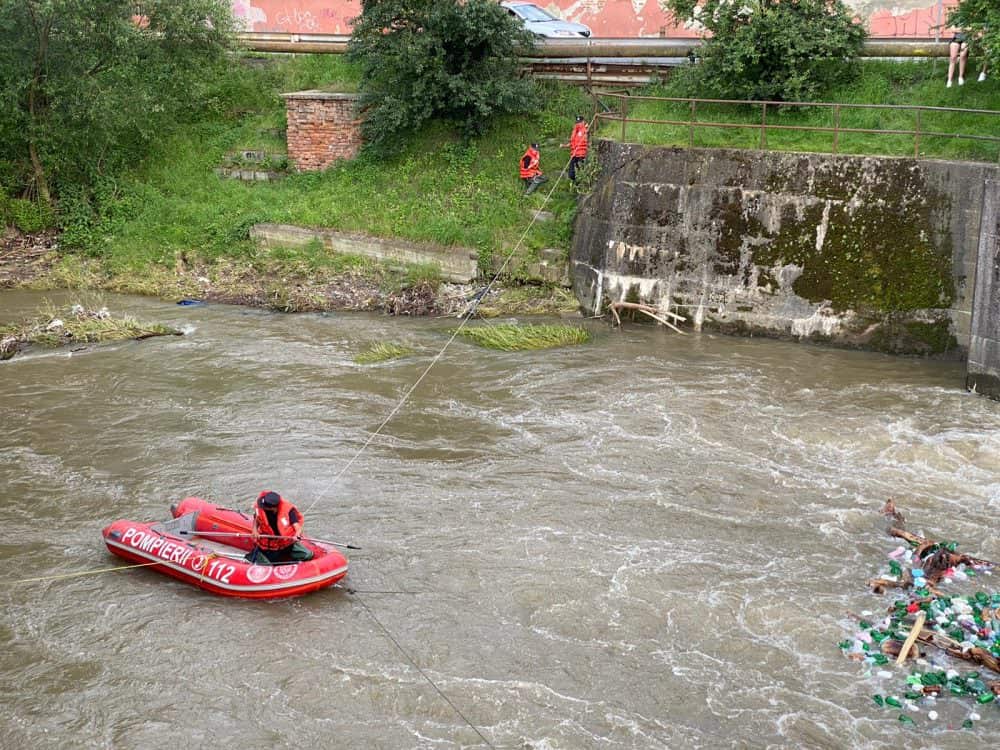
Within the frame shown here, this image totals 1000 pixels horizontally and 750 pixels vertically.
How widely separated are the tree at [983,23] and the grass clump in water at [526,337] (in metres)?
8.09

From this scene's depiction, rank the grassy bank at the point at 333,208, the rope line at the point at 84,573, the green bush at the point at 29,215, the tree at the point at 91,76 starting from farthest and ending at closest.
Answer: the green bush at the point at 29,215 < the tree at the point at 91,76 < the grassy bank at the point at 333,208 < the rope line at the point at 84,573

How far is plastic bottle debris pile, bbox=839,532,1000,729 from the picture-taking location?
8.53 metres

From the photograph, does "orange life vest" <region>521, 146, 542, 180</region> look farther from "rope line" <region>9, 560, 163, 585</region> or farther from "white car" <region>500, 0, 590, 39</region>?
"rope line" <region>9, 560, 163, 585</region>

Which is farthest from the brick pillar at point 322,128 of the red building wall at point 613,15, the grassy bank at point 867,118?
the grassy bank at point 867,118

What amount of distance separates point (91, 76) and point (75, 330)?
7.35 meters

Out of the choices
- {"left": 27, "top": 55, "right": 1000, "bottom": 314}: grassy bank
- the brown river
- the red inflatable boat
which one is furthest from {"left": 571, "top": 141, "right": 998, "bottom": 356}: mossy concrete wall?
the red inflatable boat

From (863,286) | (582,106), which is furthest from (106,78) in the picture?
(863,286)

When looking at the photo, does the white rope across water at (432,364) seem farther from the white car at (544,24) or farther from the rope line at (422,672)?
the white car at (544,24)

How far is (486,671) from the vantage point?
913cm

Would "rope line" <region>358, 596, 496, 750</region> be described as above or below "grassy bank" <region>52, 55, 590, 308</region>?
below

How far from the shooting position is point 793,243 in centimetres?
1762

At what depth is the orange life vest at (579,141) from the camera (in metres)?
20.2

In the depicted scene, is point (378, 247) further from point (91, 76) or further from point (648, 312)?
point (91, 76)

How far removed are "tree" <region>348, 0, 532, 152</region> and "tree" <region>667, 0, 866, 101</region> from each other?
4242mm
